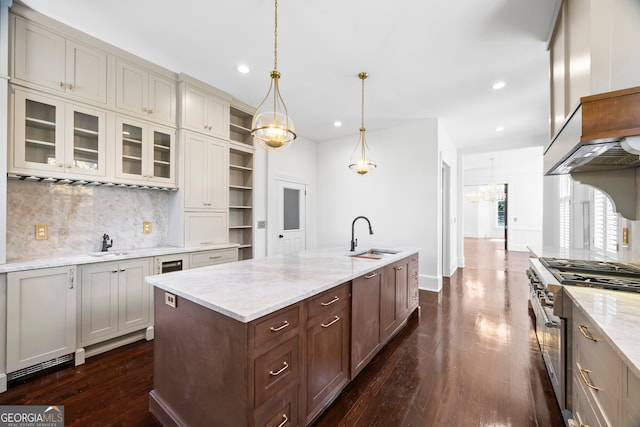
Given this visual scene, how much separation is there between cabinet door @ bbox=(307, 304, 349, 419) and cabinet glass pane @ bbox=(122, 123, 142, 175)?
2.77 metres

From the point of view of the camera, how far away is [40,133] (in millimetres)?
2432

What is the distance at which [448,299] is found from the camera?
4145 millimetres

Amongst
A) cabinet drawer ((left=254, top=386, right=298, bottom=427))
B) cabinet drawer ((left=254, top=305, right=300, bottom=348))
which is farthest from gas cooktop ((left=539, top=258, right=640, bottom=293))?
cabinet drawer ((left=254, top=386, right=298, bottom=427))

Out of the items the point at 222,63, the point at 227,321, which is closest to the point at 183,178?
the point at 222,63

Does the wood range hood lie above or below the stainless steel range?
above

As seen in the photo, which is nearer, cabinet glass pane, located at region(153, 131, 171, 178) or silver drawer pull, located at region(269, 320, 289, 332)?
silver drawer pull, located at region(269, 320, 289, 332)

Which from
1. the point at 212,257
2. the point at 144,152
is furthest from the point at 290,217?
the point at 144,152

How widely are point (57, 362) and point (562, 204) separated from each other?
279 inches

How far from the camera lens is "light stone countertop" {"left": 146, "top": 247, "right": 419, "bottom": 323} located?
1284 millimetres

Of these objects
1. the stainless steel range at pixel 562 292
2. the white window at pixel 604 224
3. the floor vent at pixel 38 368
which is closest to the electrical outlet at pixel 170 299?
the floor vent at pixel 38 368

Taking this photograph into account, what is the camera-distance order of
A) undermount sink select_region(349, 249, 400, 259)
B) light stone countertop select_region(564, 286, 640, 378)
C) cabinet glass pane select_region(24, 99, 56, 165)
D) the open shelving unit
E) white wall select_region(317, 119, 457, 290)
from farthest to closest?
1. white wall select_region(317, 119, 457, 290)
2. the open shelving unit
3. undermount sink select_region(349, 249, 400, 259)
4. cabinet glass pane select_region(24, 99, 56, 165)
5. light stone countertop select_region(564, 286, 640, 378)

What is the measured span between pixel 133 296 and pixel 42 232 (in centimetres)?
104

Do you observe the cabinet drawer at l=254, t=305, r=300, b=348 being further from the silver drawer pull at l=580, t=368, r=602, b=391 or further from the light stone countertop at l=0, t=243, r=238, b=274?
the light stone countertop at l=0, t=243, r=238, b=274

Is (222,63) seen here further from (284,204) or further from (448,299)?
(448,299)
